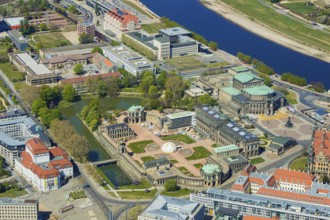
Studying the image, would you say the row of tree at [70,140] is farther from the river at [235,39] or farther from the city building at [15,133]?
the river at [235,39]

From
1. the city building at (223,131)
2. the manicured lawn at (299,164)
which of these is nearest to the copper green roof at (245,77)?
the city building at (223,131)

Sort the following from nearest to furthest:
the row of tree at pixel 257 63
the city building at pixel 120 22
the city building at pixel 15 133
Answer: the city building at pixel 15 133, the row of tree at pixel 257 63, the city building at pixel 120 22

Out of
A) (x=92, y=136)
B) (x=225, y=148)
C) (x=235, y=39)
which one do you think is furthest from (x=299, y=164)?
(x=235, y=39)

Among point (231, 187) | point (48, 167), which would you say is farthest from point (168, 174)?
point (48, 167)

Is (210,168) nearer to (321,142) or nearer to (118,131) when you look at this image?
(321,142)

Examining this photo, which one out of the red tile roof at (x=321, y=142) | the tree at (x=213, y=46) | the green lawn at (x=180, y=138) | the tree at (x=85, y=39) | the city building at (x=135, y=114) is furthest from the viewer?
the tree at (x=85, y=39)

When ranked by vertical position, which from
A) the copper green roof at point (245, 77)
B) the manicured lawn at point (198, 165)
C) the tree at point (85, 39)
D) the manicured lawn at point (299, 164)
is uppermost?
the copper green roof at point (245, 77)

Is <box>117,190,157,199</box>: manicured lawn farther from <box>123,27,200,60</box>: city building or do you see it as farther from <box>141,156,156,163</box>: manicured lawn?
<box>123,27,200,60</box>: city building

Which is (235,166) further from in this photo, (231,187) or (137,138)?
(137,138)
